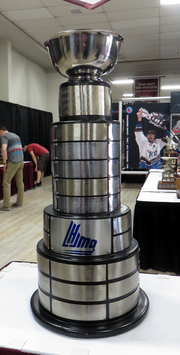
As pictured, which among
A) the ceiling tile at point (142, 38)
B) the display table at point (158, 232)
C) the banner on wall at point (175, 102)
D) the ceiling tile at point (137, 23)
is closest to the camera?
the display table at point (158, 232)

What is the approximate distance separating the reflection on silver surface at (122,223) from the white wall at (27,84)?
6503 millimetres

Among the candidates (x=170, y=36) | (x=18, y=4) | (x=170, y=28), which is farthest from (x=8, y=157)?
(x=170, y=36)

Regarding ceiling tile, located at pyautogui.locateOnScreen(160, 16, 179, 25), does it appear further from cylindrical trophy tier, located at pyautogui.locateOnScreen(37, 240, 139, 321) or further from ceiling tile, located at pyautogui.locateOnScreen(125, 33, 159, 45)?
cylindrical trophy tier, located at pyautogui.locateOnScreen(37, 240, 139, 321)

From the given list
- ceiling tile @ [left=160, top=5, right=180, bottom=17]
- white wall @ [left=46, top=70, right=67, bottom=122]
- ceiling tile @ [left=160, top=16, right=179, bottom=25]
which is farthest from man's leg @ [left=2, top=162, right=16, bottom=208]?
white wall @ [left=46, top=70, right=67, bottom=122]

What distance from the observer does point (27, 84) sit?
308 inches

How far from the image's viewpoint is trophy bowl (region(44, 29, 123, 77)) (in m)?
0.76

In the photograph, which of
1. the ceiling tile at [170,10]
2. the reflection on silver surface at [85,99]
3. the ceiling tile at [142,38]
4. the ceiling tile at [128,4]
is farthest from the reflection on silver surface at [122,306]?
the ceiling tile at [142,38]

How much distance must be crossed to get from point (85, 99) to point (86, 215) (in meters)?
0.31

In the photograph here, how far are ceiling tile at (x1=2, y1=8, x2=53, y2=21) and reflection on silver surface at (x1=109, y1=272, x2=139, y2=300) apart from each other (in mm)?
5320

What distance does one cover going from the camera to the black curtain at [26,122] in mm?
Result: 6592

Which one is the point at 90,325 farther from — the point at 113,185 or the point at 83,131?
the point at 83,131

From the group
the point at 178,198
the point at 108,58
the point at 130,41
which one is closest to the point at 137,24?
the point at 130,41

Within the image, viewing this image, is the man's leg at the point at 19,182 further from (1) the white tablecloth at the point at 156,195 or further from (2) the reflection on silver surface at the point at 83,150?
(2) the reflection on silver surface at the point at 83,150

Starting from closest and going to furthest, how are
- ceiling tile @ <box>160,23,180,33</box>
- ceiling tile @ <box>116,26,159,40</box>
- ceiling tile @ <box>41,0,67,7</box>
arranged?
1. ceiling tile @ <box>41,0,67,7</box>
2. ceiling tile @ <box>160,23,180,33</box>
3. ceiling tile @ <box>116,26,159,40</box>
